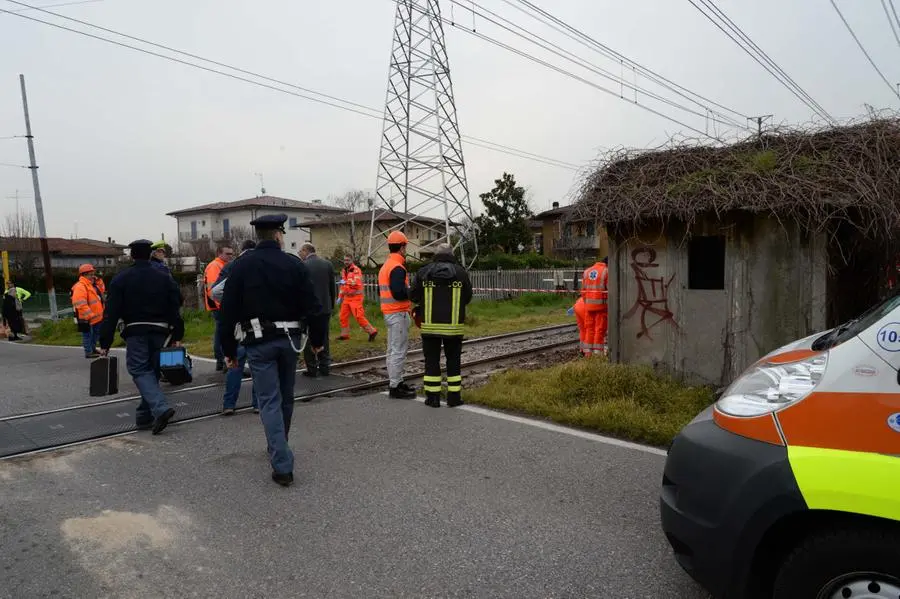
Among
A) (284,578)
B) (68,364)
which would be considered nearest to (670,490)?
(284,578)

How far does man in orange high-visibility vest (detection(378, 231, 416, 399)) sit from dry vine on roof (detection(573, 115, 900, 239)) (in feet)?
7.23

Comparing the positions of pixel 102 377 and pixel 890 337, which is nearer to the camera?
pixel 890 337

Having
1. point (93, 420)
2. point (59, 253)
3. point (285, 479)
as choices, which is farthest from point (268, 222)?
point (59, 253)

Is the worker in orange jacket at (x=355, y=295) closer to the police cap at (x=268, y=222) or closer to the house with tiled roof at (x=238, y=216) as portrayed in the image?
the police cap at (x=268, y=222)

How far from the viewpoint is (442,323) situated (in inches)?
273

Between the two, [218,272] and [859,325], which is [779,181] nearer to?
[859,325]

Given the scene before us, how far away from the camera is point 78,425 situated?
6.37m

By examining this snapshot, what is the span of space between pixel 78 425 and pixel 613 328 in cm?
613

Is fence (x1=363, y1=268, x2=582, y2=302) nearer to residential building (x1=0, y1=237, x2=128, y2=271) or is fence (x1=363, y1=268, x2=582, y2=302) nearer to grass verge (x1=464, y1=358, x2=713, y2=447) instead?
grass verge (x1=464, y1=358, x2=713, y2=447)

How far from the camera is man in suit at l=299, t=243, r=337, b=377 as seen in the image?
881 centimetres

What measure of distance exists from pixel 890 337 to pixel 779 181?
432 centimetres

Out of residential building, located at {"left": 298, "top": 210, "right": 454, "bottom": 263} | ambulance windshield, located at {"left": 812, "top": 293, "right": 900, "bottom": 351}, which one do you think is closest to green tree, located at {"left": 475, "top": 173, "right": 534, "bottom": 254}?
residential building, located at {"left": 298, "top": 210, "right": 454, "bottom": 263}

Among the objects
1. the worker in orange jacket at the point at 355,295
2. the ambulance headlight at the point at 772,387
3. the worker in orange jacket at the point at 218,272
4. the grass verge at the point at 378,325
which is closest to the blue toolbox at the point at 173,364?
the worker in orange jacket at the point at 218,272

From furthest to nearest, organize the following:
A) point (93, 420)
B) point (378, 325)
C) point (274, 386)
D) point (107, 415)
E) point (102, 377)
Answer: point (378, 325)
point (107, 415)
point (93, 420)
point (102, 377)
point (274, 386)
